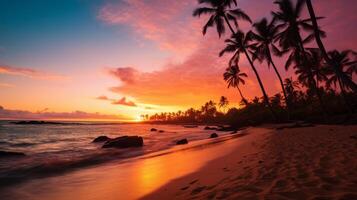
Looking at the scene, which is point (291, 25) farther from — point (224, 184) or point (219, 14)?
point (224, 184)

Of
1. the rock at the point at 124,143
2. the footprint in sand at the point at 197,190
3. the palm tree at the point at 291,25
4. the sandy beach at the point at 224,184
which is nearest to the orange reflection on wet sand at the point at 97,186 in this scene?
the sandy beach at the point at 224,184

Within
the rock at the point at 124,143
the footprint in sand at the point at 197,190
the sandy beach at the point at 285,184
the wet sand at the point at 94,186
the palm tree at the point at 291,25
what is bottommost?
the wet sand at the point at 94,186

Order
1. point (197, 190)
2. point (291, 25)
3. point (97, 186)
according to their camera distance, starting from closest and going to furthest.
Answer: point (197, 190) → point (97, 186) → point (291, 25)

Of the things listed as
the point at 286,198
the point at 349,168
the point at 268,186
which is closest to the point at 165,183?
the point at 268,186

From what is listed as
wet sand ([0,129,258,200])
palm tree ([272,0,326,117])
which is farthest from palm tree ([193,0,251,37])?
wet sand ([0,129,258,200])

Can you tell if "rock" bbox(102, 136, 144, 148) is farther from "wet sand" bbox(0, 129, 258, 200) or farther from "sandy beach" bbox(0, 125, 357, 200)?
"sandy beach" bbox(0, 125, 357, 200)

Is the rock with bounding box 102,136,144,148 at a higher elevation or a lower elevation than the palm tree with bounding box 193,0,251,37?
lower

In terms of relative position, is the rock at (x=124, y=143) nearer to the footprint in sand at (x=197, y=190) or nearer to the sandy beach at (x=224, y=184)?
the sandy beach at (x=224, y=184)

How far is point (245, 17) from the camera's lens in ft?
82.3

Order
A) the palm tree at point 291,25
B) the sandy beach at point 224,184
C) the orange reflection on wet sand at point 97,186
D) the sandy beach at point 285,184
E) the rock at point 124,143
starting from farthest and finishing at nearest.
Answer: the palm tree at point 291,25 < the rock at point 124,143 < the orange reflection on wet sand at point 97,186 < the sandy beach at point 224,184 < the sandy beach at point 285,184

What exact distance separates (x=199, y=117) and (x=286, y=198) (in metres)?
137

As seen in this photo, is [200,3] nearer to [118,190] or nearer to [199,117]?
[118,190]

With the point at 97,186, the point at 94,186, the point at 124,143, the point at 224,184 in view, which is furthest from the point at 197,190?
the point at 124,143

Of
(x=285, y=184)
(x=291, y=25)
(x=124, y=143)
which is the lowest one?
(x=285, y=184)
